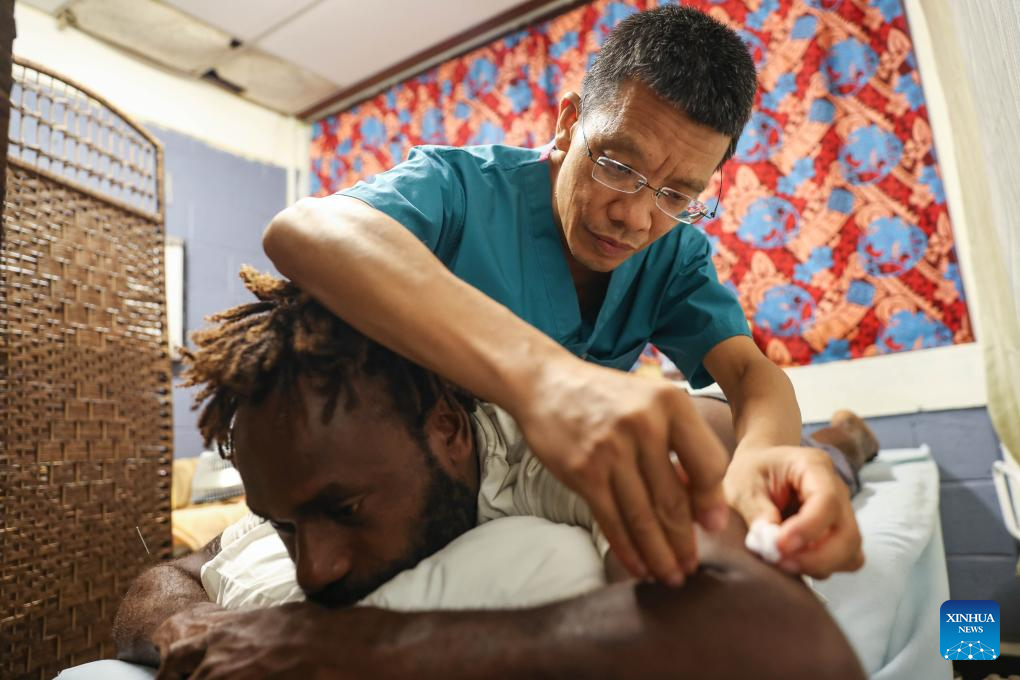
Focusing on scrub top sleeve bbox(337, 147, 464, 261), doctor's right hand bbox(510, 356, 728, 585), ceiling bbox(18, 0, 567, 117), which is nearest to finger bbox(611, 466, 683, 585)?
doctor's right hand bbox(510, 356, 728, 585)

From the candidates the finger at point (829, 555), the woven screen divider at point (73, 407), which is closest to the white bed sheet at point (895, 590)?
the finger at point (829, 555)

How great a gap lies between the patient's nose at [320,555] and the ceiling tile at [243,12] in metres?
2.91

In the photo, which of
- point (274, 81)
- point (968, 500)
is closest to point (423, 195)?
point (968, 500)

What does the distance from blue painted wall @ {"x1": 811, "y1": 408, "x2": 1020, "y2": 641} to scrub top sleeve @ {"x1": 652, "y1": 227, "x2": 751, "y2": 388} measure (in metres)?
1.42

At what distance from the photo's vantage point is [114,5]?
290 cm

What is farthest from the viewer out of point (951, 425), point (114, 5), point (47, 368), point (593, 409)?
point (114, 5)

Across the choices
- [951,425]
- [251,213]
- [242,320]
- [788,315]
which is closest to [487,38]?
[251,213]

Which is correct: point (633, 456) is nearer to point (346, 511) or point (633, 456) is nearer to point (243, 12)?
point (346, 511)

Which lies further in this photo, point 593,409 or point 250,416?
point 250,416

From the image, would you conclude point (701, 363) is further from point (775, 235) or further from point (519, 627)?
point (775, 235)

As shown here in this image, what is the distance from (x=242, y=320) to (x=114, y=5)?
2970 mm

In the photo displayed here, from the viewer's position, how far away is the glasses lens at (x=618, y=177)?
944 millimetres

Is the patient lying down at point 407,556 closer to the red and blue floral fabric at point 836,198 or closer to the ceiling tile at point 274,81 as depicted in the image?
the red and blue floral fabric at point 836,198

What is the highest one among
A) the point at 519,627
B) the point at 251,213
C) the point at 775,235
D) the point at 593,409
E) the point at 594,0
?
the point at 594,0
